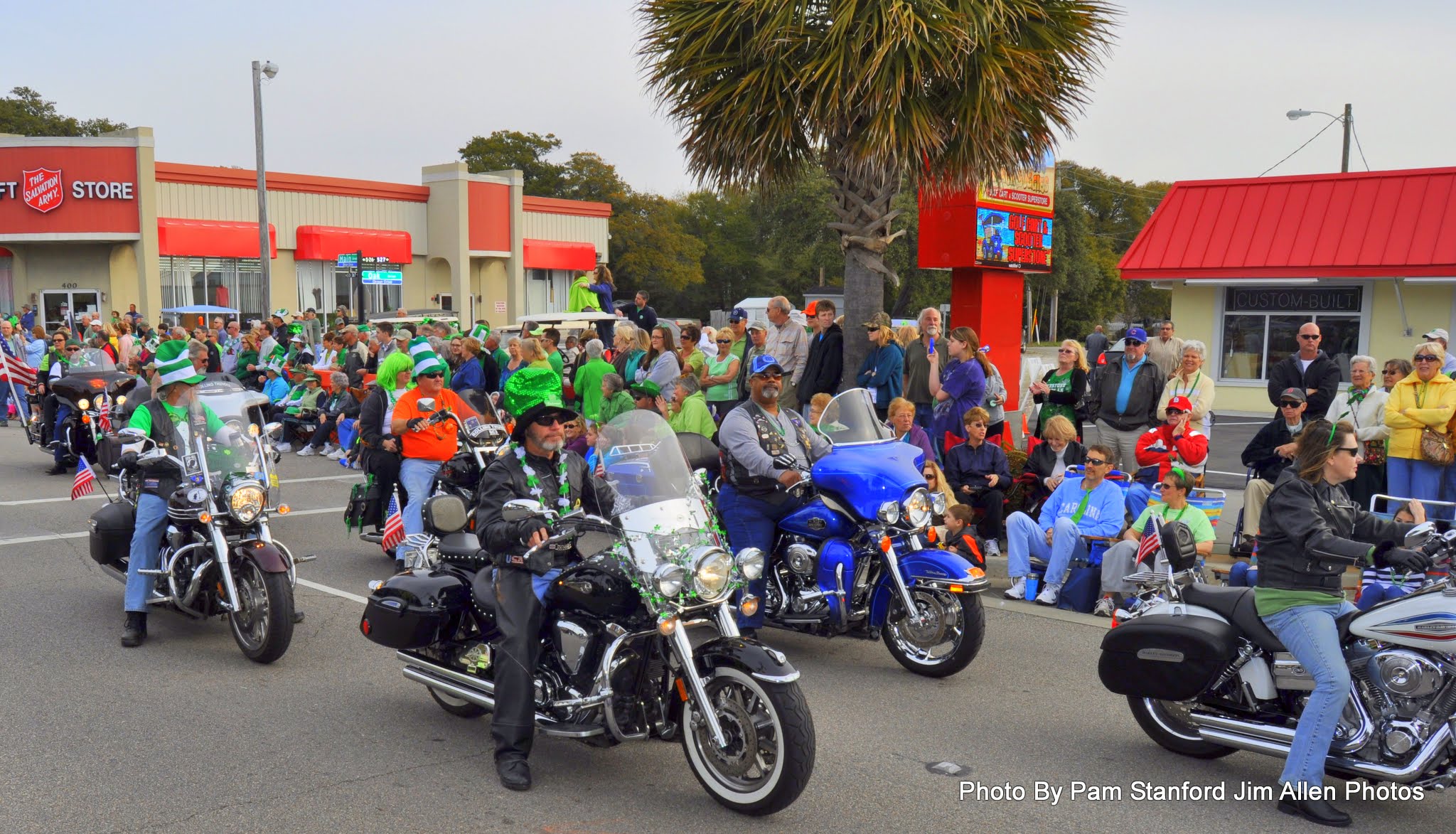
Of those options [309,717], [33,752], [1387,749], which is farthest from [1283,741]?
[33,752]

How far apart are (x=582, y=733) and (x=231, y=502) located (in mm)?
3306

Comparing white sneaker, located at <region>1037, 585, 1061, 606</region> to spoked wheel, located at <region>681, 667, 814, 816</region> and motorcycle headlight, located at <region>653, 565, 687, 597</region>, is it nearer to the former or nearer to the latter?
spoked wheel, located at <region>681, 667, 814, 816</region>

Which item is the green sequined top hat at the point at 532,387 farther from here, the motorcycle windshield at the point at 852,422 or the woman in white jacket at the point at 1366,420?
the woman in white jacket at the point at 1366,420

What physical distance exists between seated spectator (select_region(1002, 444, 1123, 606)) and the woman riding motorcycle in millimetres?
3371

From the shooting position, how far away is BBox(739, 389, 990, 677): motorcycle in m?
6.75

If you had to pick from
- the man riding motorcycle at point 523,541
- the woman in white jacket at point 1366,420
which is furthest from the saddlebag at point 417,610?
the woman in white jacket at point 1366,420

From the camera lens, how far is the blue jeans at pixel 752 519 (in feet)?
23.5

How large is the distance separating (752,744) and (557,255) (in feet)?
150

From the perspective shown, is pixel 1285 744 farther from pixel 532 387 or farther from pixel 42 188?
pixel 42 188

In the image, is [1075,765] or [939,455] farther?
[939,455]

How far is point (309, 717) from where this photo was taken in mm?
6047

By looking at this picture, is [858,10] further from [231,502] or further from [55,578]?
[55,578]

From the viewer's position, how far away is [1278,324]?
812 inches

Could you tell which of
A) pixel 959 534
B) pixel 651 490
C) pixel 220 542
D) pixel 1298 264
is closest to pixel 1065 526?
pixel 959 534
